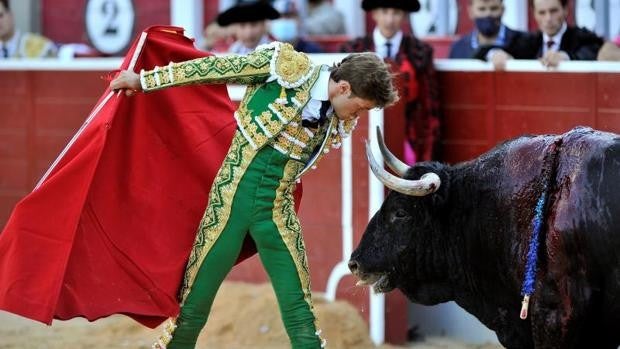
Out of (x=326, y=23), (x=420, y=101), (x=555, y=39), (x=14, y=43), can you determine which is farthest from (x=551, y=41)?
(x=14, y=43)

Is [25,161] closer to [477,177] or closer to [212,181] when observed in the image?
[212,181]

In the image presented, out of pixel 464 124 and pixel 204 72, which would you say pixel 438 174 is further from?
pixel 464 124

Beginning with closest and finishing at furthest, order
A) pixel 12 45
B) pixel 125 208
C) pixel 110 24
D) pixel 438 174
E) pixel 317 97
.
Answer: pixel 317 97 < pixel 438 174 < pixel 125 208 < pixel 12 45 < pixel 110 24

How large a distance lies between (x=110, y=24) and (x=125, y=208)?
22.5 ft

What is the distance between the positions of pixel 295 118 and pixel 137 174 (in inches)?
28.9

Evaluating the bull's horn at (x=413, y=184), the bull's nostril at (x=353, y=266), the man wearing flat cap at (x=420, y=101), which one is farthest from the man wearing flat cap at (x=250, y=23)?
the bull's horn at (x=413, y=184)

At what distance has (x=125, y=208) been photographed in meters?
4.70

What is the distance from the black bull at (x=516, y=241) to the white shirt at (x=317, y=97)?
1.27 feet

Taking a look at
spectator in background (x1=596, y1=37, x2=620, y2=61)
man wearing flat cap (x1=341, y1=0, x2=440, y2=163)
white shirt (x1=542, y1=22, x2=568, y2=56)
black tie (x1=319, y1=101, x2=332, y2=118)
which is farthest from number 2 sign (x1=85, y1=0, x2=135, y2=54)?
black tie (x1=319, y1=101, x2=332, y2=118)

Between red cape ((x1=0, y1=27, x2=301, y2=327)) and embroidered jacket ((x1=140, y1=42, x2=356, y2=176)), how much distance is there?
1.44 feet

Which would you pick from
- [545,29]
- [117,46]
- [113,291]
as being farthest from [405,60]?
[117,46]

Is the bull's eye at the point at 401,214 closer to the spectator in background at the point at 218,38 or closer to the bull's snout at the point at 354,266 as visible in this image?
the bull's snout at the point at 354,266

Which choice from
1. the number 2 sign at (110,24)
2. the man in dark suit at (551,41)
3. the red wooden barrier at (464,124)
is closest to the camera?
the red wooden barrier at (464,124)

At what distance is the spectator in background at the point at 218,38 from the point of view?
26.8 feet
